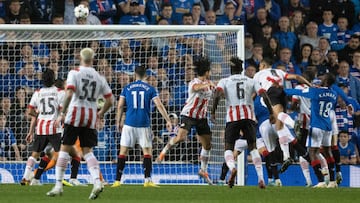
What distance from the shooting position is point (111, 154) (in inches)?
828

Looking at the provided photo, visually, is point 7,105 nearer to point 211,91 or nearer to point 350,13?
point 211,91

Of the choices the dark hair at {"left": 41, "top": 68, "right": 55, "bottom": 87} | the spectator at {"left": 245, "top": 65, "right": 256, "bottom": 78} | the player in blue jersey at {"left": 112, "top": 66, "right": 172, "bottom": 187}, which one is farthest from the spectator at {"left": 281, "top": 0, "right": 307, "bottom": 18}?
the dark hair at {"left": 41, "top": 68, "right": 55, "bottom": 87}

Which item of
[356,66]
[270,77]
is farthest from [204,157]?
[356,66]

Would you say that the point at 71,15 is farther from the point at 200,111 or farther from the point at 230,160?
the point at 230,160

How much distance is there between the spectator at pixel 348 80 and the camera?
2286 cm

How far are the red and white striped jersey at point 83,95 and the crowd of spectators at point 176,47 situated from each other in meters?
5.58

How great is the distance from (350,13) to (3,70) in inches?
336

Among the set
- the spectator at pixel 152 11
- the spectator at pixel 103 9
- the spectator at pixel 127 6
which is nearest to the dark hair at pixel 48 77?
the spectator at pixel 103 9

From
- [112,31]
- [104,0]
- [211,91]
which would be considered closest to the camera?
[211,91]

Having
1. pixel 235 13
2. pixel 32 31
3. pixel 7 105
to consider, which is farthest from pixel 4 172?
pixel 235 13

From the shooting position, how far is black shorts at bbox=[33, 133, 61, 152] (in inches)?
726

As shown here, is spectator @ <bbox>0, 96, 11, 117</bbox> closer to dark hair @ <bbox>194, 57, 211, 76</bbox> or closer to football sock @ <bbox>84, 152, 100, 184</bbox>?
dark hair @ <bbox>194, 57, 211, 76</bbox>

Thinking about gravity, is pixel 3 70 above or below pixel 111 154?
above

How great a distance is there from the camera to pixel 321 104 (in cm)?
1867
